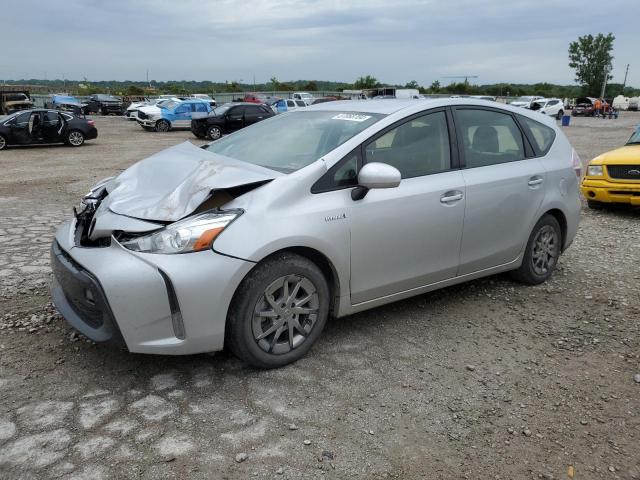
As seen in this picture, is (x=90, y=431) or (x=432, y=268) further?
(x=432, y=268)

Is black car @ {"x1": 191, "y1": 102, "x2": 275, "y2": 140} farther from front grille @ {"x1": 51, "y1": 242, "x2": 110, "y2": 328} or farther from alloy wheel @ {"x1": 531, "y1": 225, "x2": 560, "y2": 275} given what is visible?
front grille @ {"x1": 51, "y1": 242, "x2": 110, "y2": 328}

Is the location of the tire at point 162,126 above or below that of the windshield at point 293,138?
below

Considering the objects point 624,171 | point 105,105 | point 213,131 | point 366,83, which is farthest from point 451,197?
point 366,83

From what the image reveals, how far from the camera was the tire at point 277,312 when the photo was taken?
3.08m

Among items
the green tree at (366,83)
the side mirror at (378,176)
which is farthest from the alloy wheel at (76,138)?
the green tree at (366,83)

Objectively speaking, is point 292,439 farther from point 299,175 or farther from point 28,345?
point 28,345

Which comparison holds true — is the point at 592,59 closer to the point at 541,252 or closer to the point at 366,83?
the point at 366,83

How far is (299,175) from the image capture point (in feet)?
10.9

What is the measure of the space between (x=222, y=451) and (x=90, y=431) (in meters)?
0.69

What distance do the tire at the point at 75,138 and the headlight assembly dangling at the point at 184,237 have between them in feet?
56.7

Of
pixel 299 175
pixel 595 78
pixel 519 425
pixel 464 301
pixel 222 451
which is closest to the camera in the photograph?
pixel 222 451

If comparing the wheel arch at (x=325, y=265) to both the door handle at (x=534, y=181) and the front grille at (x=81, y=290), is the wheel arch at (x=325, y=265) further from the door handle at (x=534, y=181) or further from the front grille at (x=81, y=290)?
the door handle at (x=534, y=181)

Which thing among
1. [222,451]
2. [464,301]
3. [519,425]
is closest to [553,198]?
[464,301]

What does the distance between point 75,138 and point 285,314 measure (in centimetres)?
1765
